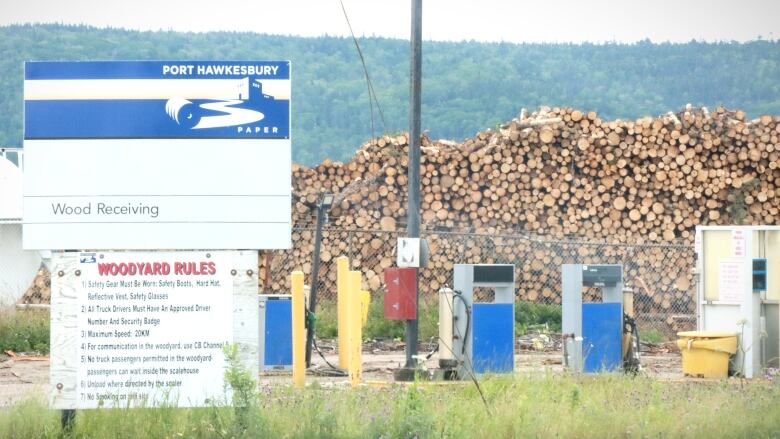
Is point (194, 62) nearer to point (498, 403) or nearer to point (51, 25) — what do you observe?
point (498, 403)

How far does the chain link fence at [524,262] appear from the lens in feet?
87.7

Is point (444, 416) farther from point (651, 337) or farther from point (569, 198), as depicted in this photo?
point (569, 198)

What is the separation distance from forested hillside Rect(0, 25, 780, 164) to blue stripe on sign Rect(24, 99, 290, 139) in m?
46.5

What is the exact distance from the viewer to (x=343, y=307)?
17453mm

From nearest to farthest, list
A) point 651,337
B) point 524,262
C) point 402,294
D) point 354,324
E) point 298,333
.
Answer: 1. point 354,324
2. point 298,333
3. point 402,294
4. point 651,337
5. point 524,262

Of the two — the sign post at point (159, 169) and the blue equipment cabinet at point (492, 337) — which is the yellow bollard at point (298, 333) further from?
the sign post at point (159, 169)

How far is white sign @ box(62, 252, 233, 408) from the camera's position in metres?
10.7

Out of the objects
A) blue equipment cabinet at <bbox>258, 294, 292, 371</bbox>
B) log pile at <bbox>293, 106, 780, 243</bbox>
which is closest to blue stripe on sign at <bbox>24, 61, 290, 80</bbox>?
blue equipment cabinet at <bbox>258, 294, 292, 371</bbox>

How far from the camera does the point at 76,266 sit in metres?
10.8

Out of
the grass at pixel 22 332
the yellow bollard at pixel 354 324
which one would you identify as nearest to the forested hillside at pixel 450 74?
the grass at pixel 22 332

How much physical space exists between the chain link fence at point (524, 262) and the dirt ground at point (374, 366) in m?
4.16

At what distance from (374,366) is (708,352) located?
15.6ft

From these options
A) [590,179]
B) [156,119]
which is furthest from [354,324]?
[590,179]

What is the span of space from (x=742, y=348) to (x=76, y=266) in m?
9.82
